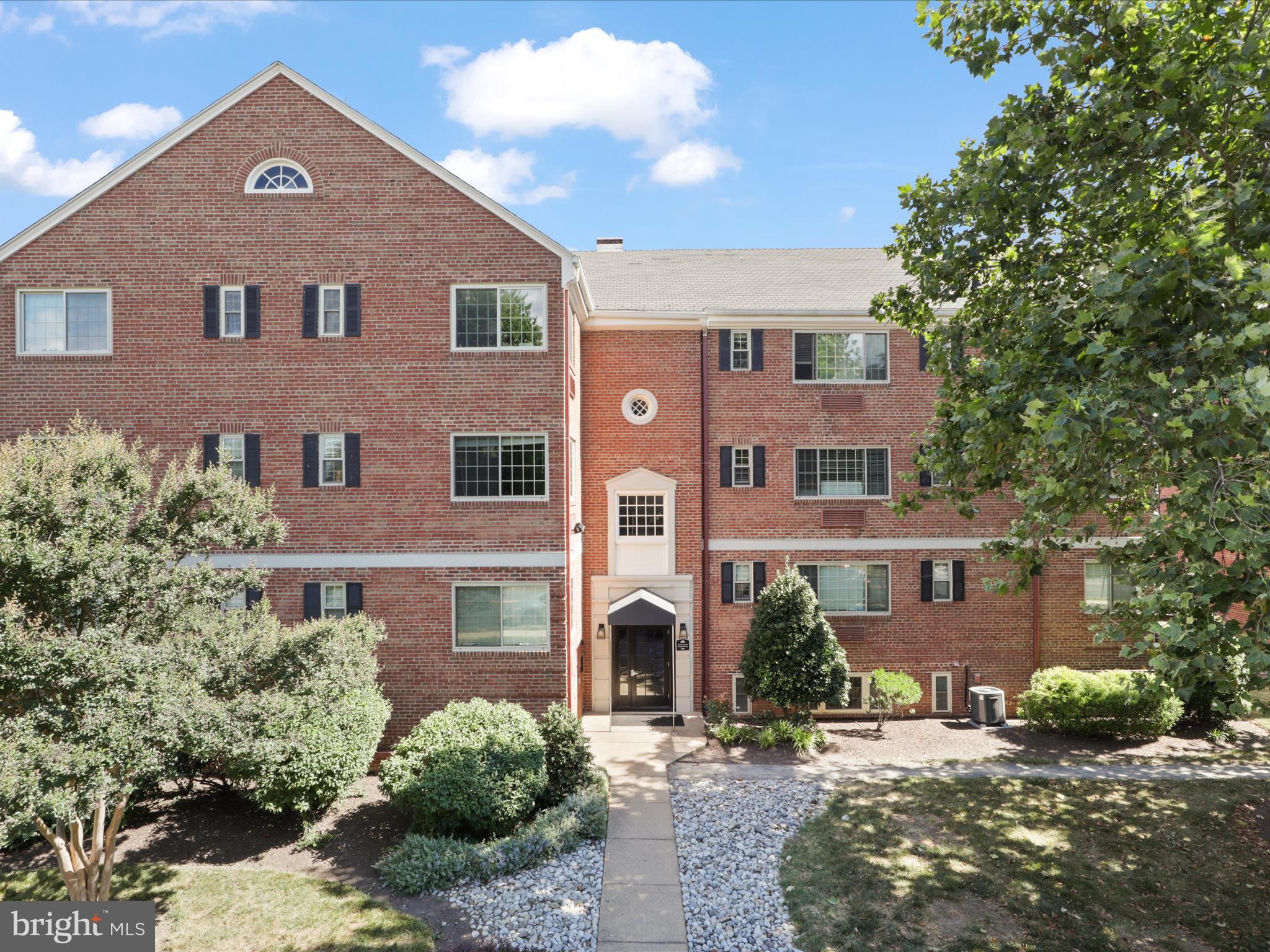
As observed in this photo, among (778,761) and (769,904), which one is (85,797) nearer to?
(769,904)

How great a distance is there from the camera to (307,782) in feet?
36.7

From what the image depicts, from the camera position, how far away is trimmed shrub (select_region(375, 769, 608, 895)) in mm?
10180

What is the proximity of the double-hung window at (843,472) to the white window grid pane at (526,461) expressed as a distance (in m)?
6.89

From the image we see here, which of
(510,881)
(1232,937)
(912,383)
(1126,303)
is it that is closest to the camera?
(1126,303)

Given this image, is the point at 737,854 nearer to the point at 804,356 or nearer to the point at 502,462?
the point at 502,462

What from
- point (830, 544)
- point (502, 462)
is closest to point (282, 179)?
point (502, 462)

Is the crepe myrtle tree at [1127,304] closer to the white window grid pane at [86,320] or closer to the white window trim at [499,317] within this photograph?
the white window trim at [499,317]

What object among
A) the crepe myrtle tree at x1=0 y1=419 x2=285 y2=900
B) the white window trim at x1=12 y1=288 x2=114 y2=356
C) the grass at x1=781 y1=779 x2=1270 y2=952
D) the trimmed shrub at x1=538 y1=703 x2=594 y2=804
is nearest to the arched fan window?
the white window trim at x1=12 y1=288 x2=114 y2=356

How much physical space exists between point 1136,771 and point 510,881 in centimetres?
1215

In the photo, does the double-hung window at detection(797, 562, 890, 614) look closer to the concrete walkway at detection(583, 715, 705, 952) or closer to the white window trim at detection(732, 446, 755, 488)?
the white window trim at detection(732, 446, 755, 488)

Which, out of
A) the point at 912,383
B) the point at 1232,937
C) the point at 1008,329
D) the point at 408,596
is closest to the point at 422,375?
the point at 408,596

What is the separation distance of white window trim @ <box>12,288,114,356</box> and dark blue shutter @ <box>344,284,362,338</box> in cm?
471

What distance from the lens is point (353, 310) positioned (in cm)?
1460

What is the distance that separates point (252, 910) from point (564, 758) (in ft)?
16.5
